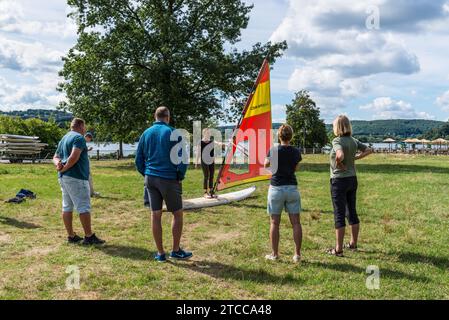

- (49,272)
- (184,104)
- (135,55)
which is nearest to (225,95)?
(184,104)

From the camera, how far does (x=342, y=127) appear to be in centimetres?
654

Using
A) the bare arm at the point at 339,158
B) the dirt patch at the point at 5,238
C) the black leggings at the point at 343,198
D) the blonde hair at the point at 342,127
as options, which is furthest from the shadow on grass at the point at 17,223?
the blonde hair at the point at 342,127

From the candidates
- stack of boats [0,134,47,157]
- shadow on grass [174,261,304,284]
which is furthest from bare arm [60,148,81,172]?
stack of boats [0,134,47,157]

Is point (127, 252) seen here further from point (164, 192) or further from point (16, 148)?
point (16, 148)

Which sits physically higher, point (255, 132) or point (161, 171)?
point (255, 132)

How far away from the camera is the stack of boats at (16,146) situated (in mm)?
30438

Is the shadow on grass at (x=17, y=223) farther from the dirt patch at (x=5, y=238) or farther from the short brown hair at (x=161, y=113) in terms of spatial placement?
the short brown hair at (x=161, y=113)

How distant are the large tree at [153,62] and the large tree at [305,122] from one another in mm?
43106

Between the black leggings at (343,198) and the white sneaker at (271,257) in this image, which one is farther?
the black leggings at (343,198)

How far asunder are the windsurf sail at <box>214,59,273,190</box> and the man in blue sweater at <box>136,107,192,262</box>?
355 cm

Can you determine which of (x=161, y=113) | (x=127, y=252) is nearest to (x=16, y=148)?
(x=127, y=252)

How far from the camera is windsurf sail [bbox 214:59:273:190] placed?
9531mm

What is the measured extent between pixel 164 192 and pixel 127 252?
1311 millimetres
